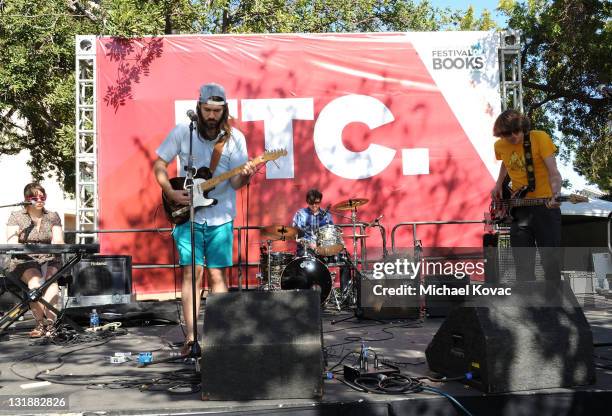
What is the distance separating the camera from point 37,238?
583 cm

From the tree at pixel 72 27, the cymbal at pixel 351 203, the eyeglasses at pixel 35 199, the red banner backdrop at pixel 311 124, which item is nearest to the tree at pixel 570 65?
the tree at pixel 72 27

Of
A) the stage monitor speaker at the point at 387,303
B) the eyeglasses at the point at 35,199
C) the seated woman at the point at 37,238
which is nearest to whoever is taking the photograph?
the seated woman at the point at 37,238

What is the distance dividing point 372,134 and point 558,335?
20.1 ft

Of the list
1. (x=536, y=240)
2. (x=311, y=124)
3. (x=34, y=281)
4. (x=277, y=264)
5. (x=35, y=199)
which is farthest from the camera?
(x=311, y=124)

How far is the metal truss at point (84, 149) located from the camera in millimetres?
8586

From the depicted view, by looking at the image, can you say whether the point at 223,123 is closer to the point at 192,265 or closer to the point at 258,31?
the point at 192,265

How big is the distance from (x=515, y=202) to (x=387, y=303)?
2386 millimetres

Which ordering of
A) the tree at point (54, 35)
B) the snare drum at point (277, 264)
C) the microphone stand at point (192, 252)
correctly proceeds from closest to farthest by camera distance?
1. the microphone stand at point (192, 252)
2. the snare drum at point (277, 264)
3. the tree at point (54, 35)

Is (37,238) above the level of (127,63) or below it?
below

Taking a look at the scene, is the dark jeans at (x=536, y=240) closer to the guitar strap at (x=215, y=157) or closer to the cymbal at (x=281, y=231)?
the guitar strap at (x=215, y=157)

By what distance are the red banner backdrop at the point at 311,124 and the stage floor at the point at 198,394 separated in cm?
411

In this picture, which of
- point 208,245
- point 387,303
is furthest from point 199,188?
point 387,303

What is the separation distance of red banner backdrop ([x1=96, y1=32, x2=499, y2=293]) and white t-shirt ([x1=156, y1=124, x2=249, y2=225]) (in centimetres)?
447

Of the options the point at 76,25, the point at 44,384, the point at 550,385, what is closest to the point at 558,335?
the point at 550,385
